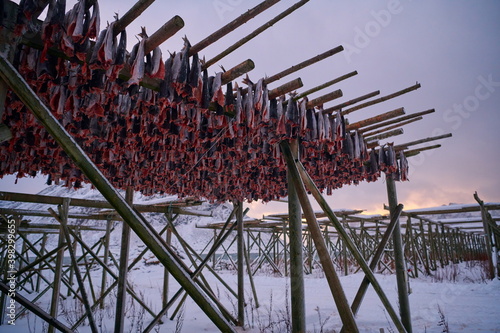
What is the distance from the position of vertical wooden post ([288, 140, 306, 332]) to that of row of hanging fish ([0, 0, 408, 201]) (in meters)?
0.83

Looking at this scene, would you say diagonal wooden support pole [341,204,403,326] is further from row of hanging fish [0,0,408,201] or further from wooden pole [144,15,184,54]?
wooden pole [144,15,184,54]

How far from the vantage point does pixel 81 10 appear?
2.28 m

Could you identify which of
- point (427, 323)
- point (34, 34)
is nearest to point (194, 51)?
point (34, 34)

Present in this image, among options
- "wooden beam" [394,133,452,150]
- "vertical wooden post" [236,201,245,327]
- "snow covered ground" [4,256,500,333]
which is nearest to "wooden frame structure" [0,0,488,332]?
"wooden beam" [394,133,452,150]

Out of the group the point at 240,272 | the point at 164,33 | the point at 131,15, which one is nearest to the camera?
the point at 131,15

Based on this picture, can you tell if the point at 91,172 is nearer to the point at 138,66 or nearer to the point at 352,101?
the point at 138,66

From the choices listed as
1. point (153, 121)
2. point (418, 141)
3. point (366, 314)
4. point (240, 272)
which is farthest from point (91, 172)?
point (366, 314)

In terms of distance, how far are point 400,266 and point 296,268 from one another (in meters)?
3.07

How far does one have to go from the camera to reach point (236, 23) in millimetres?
2508

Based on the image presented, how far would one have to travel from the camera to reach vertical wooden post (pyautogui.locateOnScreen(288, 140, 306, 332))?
3322mm

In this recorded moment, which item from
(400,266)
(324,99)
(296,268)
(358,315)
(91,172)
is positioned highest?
(324,99)

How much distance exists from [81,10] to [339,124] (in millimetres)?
3250

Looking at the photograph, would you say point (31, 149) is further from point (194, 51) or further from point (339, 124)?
point (339, 124)

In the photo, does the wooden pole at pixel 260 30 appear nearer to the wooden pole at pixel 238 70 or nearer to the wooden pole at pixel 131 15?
the wooden pole at pixel 238 70
